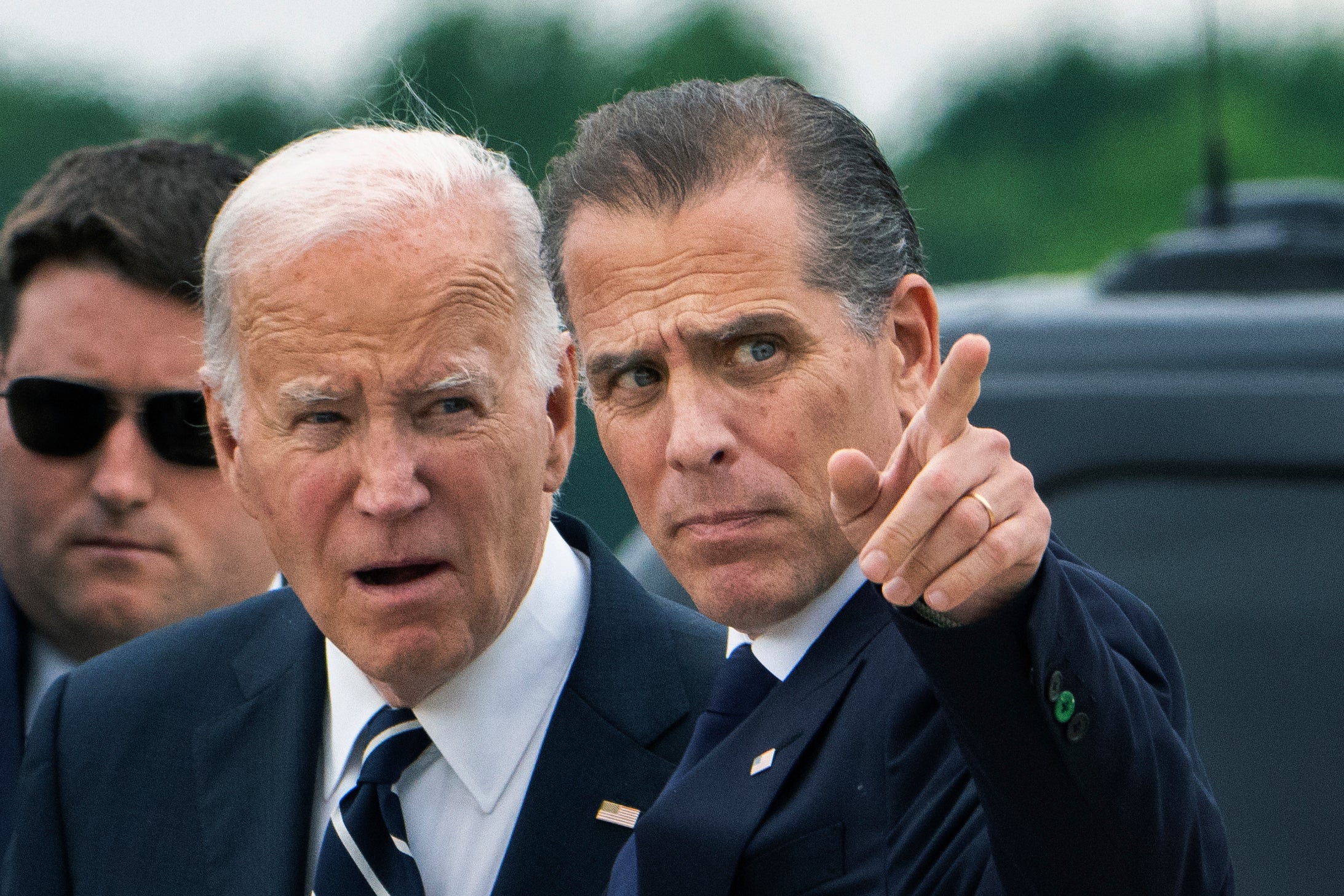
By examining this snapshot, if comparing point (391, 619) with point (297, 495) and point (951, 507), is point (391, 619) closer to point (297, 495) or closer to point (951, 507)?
point (297, 495)

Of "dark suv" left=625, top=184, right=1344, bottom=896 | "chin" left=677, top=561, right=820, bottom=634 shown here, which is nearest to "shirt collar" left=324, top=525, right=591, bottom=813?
"chin" left=677, top=561, right=820, bottom=634

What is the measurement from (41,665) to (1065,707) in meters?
2.24

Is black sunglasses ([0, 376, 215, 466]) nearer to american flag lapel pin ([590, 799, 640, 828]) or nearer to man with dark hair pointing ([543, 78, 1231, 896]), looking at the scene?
man with dark hair pointing ([543, 78, 1231, 896])

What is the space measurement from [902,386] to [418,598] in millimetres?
737

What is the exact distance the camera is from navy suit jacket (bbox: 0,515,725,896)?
8.32 feet

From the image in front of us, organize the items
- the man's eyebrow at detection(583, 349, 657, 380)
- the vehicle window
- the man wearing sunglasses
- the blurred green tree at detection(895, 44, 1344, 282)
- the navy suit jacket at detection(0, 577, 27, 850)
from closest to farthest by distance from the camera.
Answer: the man's eyebrow at detection(583, 349, 657, 380)
the vehicle window
the navy suit jacket at detection(0, 577, 27, 850)
the man wearing sunglasses
the blurred green tree at detection(895, 44, 1344, 282)

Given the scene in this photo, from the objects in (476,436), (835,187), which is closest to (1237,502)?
(835,187)

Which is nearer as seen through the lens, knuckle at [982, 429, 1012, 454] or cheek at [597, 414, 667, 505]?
knuckle at [982, 429, 1012, 454]

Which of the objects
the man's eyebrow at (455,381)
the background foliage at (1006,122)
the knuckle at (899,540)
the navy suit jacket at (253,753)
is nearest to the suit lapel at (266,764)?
the navy suit jacket at (253,753)

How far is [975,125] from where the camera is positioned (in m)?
42.0

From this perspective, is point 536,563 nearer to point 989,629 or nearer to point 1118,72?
point 989,629

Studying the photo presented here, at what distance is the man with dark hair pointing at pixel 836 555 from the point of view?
1668 mm

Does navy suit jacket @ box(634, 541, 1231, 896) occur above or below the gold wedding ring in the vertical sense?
below

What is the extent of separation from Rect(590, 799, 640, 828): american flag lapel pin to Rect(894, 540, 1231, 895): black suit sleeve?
35.3 inches
